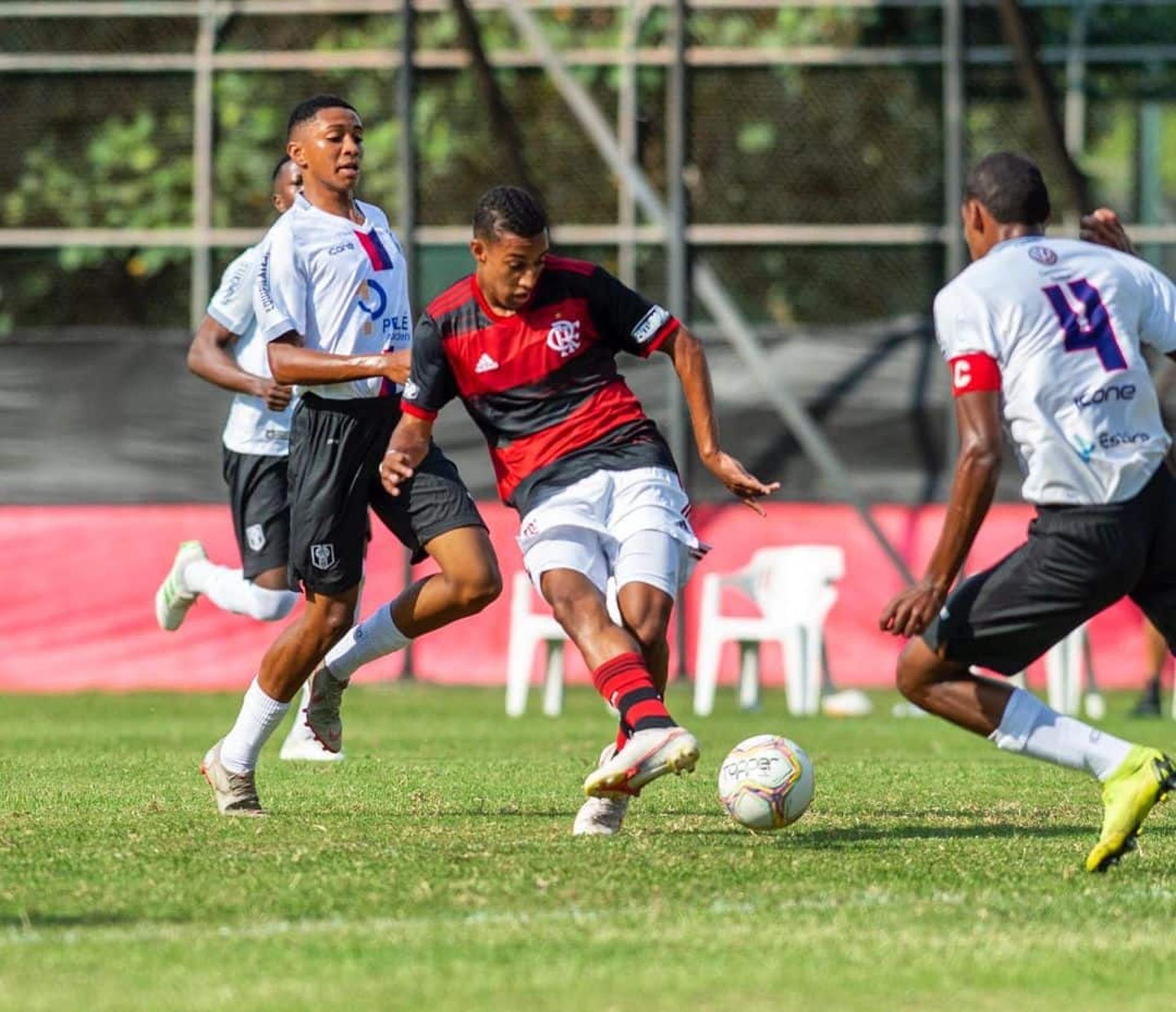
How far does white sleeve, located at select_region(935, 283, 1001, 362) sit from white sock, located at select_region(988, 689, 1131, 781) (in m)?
1.04

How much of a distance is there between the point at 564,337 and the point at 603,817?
5.29 ft

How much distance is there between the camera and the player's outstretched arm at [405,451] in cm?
770

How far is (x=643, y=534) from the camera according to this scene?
7.67 meters

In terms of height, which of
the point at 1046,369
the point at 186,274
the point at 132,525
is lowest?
the point at 132,525

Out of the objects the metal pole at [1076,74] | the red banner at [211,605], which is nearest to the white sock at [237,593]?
the red banner at [211,605]

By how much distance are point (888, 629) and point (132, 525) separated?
13.2m

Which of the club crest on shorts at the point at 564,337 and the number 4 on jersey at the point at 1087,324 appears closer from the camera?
the number 4 on jersey at the point at 1087,324

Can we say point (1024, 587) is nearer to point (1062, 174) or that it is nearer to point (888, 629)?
point (888, 629)

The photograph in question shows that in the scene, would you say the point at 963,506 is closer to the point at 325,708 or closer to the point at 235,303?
the point at 325,708

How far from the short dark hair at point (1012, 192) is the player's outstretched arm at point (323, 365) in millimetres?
2130

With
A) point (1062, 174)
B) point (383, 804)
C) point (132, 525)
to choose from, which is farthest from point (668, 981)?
point (1062, 174)

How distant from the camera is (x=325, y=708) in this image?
898 cm

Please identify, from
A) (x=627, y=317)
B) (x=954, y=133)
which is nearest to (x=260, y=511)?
(x=627, y=317)

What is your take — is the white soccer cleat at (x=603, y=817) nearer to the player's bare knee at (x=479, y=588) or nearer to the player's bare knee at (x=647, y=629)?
the player's bare knee at (x=647, y=629)
